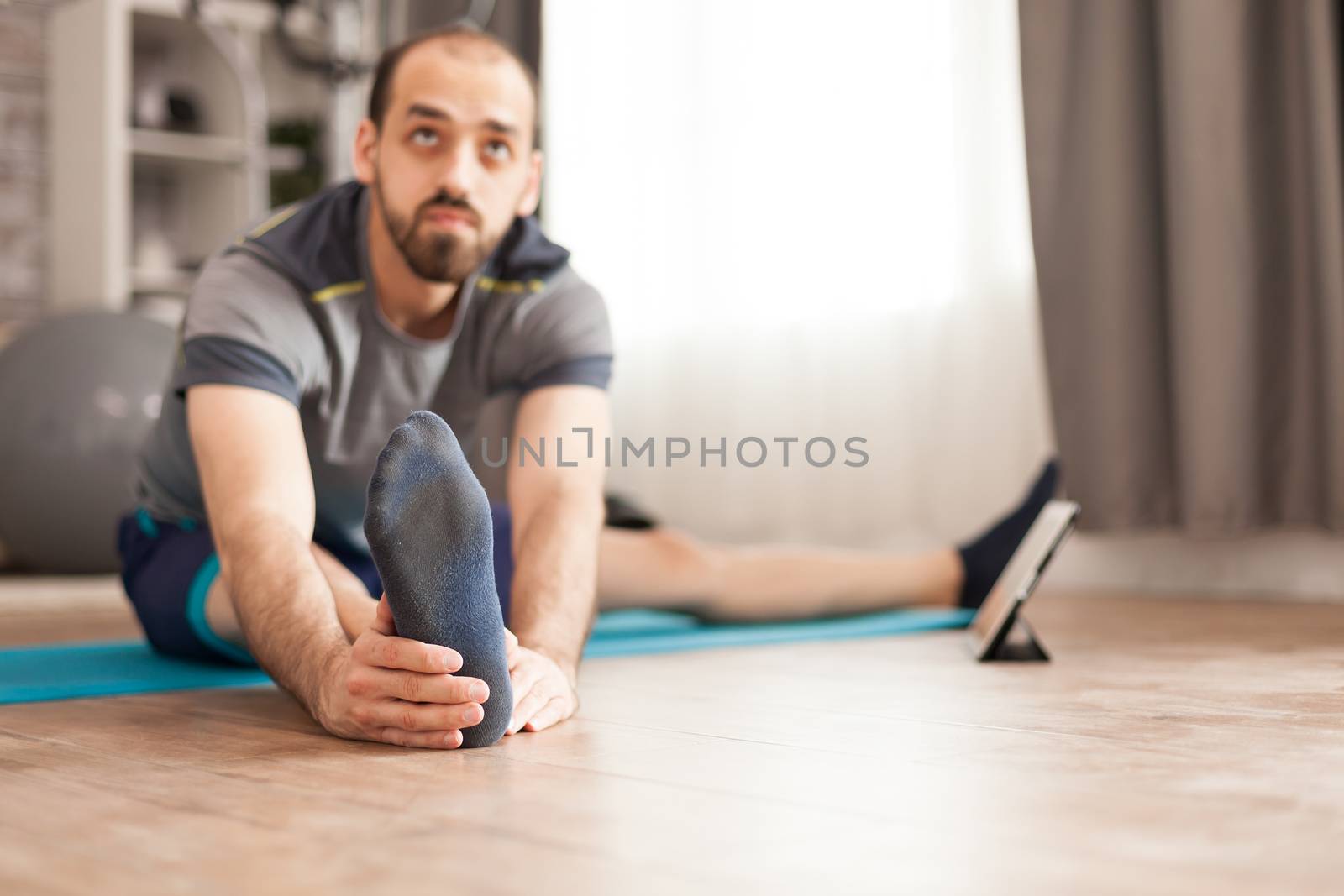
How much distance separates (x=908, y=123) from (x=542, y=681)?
7.17ft

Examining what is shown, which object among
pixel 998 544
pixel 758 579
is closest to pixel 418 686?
pixel 758 579

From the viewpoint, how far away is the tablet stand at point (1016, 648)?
1582mm

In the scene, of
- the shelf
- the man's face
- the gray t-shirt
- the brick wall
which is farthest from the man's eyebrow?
the brick wall

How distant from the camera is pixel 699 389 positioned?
3.45 metres

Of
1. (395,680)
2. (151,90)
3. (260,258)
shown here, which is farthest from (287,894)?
(151,90)

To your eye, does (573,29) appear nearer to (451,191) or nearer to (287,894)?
(451,191)

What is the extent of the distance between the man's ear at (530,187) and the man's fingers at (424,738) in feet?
2.41

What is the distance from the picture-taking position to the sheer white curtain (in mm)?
2879

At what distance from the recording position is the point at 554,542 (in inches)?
54.0

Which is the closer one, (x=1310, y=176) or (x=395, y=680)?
(x=395, y=680)

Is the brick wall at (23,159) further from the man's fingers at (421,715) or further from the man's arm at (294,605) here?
the man's fingers at (421,715)

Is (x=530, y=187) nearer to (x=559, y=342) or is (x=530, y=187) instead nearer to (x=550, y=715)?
(x=559, y=342)

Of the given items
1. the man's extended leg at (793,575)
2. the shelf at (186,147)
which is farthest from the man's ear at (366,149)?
the shelf at (186,147)

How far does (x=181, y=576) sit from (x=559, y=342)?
52 centimetres
